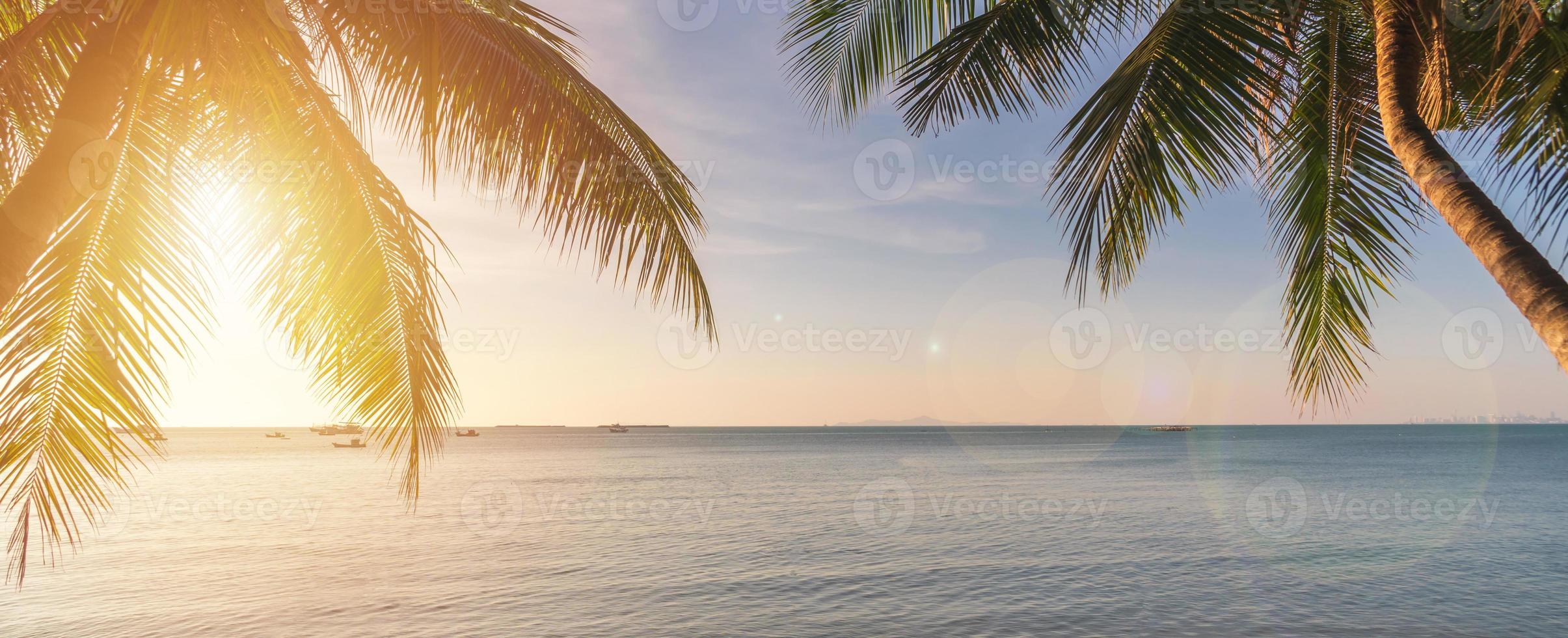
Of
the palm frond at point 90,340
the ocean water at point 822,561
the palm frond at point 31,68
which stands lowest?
the ocean water at point 822,561

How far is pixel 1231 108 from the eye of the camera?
12.9 ft

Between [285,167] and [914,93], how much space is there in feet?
17.0

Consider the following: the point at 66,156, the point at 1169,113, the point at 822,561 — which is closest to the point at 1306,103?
the point at 1169,113

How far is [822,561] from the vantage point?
21703 millimetres

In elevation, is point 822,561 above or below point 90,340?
below

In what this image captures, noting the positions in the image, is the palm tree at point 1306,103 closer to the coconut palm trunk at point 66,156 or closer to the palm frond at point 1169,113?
the palm frond at point 1169,113

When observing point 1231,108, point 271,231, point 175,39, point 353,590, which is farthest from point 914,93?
point 353,590

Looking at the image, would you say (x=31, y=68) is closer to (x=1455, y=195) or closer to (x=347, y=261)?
(x=347, y=261)

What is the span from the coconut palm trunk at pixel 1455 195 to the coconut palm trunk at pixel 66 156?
22.6 feet

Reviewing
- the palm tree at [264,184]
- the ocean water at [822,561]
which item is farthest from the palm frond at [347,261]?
the ocean water at [822,561]

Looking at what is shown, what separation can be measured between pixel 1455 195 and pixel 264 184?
305 inches

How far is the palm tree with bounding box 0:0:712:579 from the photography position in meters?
4.23

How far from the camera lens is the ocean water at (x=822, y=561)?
52.0 ft

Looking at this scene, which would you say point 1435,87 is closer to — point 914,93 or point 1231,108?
point 1231,108
